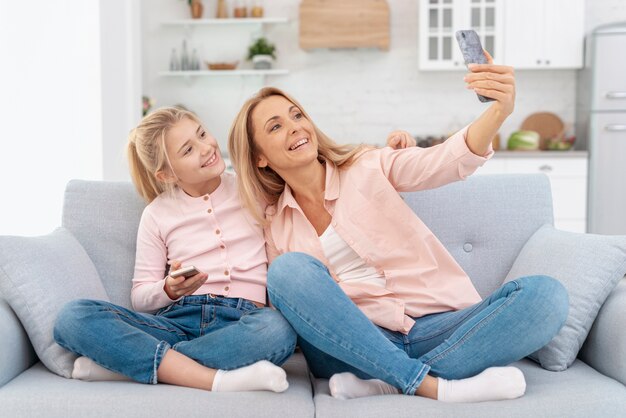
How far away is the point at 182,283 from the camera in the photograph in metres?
1.96

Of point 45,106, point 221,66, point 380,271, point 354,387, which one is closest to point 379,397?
point 354,387

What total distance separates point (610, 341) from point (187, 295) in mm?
1088

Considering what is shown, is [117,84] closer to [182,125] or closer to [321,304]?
[182,125]

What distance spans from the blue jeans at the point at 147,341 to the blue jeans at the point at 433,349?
0.07 metres

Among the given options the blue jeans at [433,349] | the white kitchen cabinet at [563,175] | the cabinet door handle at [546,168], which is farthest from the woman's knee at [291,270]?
the cabinet door handle at [546,168]

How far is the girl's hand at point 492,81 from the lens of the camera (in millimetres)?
1796

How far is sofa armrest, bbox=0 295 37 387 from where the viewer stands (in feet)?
5.94

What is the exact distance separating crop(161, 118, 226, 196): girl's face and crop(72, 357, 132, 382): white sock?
24.1 inches

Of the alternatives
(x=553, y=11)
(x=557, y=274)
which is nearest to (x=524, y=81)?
(x=553, y=11)

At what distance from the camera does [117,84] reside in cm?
490

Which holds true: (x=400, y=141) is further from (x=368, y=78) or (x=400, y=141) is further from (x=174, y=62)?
(x=174, y=62)

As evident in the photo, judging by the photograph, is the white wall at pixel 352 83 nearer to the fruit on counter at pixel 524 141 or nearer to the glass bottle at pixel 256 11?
the glass bottle at pixel 256 11

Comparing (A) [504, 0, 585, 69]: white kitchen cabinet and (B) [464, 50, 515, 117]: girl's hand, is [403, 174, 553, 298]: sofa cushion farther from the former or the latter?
(A) [504, 0, 585, 69]: white kitchen cabinet

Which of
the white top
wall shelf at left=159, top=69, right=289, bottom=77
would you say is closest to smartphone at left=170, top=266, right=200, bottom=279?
the white top
